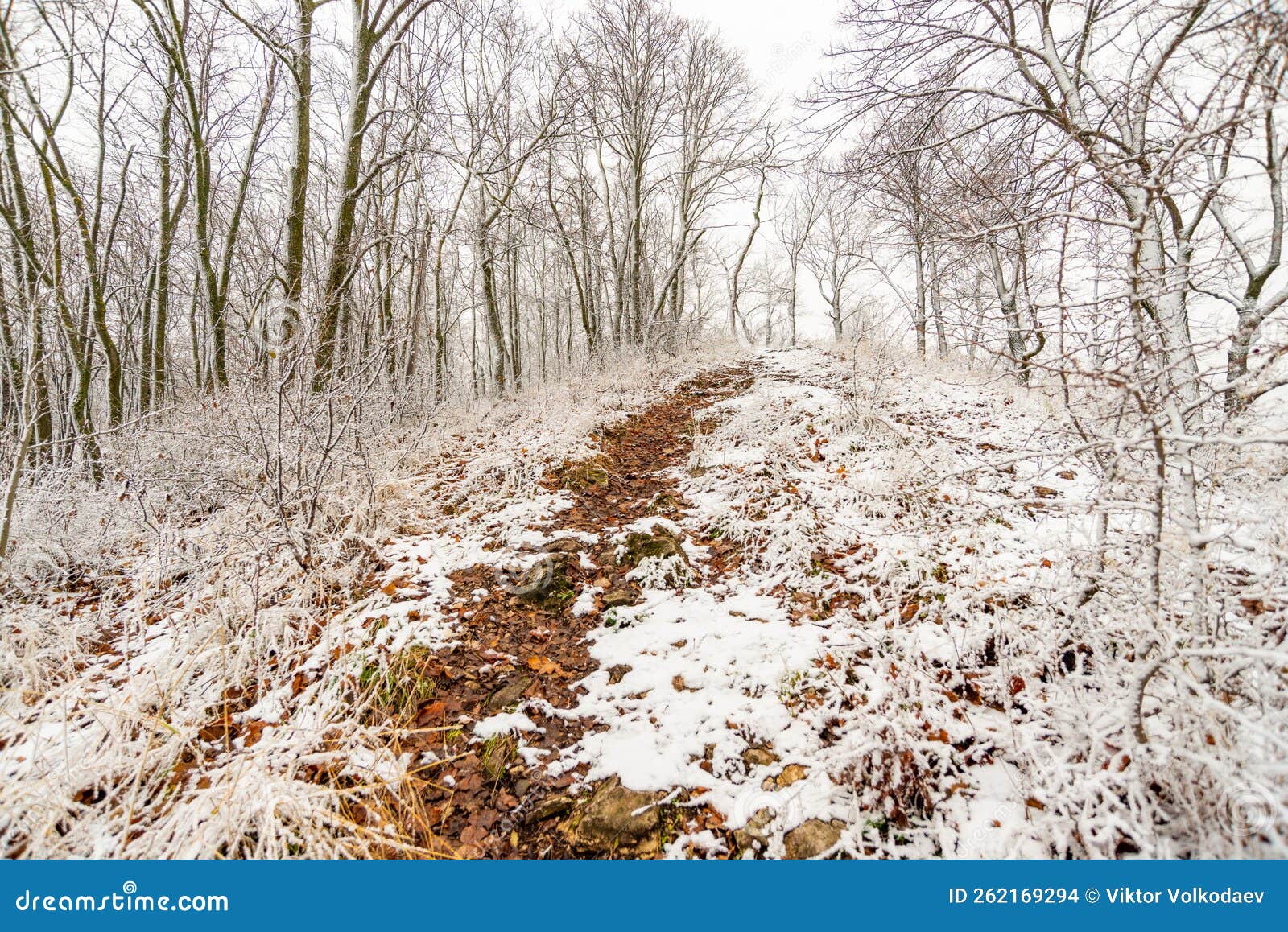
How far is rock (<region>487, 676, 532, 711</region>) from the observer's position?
2744 millimetres

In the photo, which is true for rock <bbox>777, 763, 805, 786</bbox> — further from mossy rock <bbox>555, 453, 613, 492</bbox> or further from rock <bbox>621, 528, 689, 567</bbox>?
mossy rock <bbox>555, 453, 613, 492</bbox>

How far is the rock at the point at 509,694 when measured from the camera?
9.00ft

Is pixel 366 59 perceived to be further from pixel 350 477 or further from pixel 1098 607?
pixel 1098 607

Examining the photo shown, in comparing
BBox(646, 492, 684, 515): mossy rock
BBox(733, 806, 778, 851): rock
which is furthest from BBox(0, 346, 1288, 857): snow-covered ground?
BBox(646, 492, 684, 515): mossy rock

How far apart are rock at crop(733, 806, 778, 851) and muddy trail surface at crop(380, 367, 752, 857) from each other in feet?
1.09

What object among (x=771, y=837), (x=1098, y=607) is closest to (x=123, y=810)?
(x=771, y=837)

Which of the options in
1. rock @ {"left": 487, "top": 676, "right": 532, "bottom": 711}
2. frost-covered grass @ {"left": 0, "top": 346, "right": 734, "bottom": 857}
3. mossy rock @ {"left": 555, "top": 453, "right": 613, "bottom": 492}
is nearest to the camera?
frost-covered grass @ {"left": 0, "top": 346, "right": 734, "bottom": 857}

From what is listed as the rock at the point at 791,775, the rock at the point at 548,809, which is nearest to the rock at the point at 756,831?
the rock at the point at 791,775

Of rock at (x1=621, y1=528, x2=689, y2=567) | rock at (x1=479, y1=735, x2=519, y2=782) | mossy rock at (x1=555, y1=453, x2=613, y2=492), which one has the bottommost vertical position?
rock at (x1=479, y1=735, x2=519, y2=782)

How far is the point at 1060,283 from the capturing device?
2.17m

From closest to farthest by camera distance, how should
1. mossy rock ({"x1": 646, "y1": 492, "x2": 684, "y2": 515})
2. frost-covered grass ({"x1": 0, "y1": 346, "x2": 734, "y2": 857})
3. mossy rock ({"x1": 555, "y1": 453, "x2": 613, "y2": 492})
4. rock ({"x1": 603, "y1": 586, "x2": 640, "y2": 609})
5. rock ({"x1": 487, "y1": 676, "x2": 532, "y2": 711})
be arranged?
1. frost-covered grass ({"x1": 0, "y1": 346, "x2": 734, "y2": 857})
2. rock ({"x1": 487, "y1": 676, "x2": 532, "y2": 711})
3. rock ({"x1": 603, "y1": 586, "x2": 640, "y2": 609})
4. mossy rock ({"x1": 646, "y1": 492, "x2": 684, "y2": 515})
5. mossy rock ({"x1": 555, "y1": 453, "x2": 613, "y2": 492})

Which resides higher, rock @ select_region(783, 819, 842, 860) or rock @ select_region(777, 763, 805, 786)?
rock @ select_region(777, 763, 805, 786)

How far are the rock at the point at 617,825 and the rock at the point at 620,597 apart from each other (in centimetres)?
148

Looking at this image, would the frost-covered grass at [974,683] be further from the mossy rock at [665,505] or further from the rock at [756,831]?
the mossy rock at [665,505]
